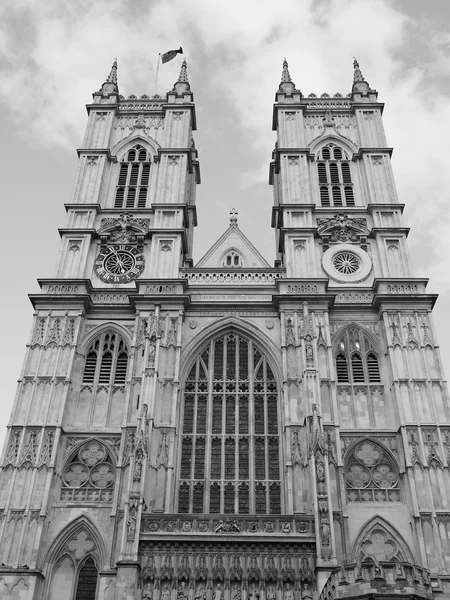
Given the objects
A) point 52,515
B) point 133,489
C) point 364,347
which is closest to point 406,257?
point 364,347

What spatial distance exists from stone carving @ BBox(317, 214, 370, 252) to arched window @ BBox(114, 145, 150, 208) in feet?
29.7

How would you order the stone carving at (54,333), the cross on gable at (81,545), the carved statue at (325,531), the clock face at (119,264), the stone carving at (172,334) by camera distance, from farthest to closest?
the clock face at (119,264)
the stone carving at (54,333)
the stone carving at (172,334)
the cross on gable at (81,545)
the carved statue at (325,531)

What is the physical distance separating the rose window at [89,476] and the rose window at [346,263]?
1334cm

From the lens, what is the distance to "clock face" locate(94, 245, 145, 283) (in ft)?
102

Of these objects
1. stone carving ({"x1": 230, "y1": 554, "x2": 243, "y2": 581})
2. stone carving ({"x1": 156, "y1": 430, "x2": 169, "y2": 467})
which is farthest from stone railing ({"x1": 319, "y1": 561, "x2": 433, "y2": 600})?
stone carving ({"x1": 156, "y1": 430, "x2": 169, "y2": 467})

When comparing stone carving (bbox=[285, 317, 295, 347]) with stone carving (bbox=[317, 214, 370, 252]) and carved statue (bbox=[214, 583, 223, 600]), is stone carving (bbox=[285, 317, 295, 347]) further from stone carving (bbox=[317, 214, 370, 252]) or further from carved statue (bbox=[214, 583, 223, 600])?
carved statue (bbox=[214, 583, 223, 600])

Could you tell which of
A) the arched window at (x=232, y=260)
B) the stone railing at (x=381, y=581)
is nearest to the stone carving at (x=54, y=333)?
the arched window at (x=232, y=260)

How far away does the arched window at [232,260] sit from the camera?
109ft

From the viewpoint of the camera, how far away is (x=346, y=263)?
104 ft

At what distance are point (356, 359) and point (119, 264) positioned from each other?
11.6m

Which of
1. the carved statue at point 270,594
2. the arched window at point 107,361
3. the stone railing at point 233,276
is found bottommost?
the carved statue at point 270,594

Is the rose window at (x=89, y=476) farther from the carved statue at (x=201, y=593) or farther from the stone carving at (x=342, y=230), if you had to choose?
the stone carving at (x=342, y=230)

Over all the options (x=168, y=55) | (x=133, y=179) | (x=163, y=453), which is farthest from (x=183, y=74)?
(x=163, y=453)

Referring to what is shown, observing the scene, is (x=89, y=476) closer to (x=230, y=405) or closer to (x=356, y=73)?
(x=230, y=405)
